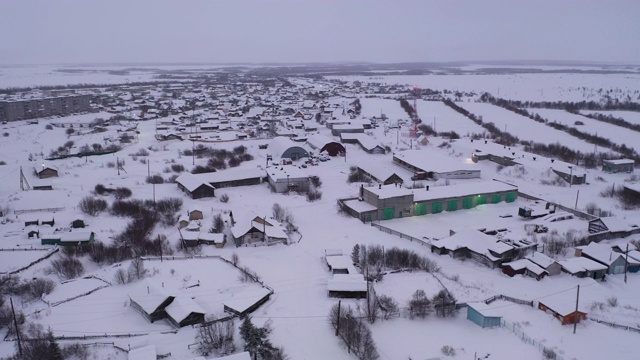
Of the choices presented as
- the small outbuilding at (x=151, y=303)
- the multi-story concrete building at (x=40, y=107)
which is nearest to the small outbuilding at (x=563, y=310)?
the small outbuilding at (x=151, y=303)

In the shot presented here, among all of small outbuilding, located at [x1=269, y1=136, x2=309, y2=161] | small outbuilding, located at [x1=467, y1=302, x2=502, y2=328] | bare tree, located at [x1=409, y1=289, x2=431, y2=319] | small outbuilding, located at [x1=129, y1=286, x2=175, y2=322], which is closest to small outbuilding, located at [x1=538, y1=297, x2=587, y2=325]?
small outbuilding, located at [x1=467, y1=302, x2=502, y2=328]

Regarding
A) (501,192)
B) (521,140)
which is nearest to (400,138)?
(521,140)

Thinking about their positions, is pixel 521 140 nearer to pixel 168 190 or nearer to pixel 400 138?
pixel 400 138

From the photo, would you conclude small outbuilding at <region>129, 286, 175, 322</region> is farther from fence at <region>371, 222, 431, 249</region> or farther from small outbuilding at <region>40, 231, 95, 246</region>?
fence at <region>371, 222, 431, 249</region>

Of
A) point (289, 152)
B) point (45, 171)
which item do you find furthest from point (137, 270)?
point (289, 152)

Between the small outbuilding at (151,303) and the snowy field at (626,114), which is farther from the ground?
the snowy field at (626,114)

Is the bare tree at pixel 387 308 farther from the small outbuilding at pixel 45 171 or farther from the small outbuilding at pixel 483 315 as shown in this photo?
the small outbuilding at pixel 45 171
